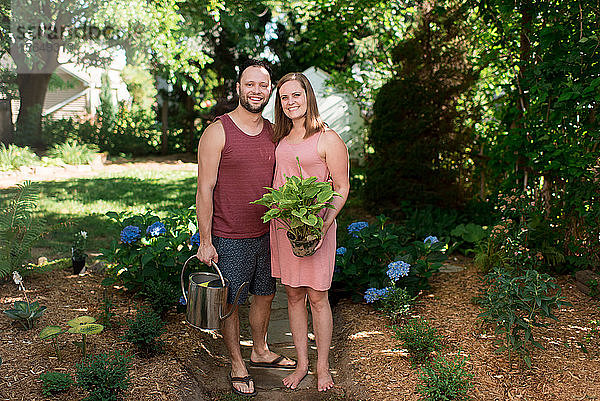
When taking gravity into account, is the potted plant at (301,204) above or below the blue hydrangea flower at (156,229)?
above

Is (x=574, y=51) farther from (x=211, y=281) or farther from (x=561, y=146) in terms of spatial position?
(x=211, y=281)

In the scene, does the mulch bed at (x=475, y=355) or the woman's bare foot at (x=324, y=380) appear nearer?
the mulch bed at (x=475, y=355)

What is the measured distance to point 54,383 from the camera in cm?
265

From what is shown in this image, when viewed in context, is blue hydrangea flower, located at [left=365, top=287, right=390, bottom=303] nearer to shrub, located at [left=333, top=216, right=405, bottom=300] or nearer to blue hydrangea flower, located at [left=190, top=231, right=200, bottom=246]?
shrub, located at [left=333, top=216, right=405, bottom=300]

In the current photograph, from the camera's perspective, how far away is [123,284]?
13.9 ft

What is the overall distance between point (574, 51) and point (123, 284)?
372 centimetres

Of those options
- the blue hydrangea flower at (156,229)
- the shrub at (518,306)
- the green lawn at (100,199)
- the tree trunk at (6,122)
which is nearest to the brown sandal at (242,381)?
the blue hydrangea flower at (156,229)

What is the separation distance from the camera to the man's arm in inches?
114

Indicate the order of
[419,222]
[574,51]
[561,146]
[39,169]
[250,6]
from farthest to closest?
[250,6]
[39,169]
[419,222]
[561,146]
[574,51]

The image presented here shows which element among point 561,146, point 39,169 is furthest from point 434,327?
point 39,169

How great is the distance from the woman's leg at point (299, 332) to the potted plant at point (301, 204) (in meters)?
0.49

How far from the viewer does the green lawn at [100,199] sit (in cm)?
638

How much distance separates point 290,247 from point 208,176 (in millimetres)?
594

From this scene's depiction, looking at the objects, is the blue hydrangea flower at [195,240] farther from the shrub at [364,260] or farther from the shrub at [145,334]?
the shrub at [364,260]
